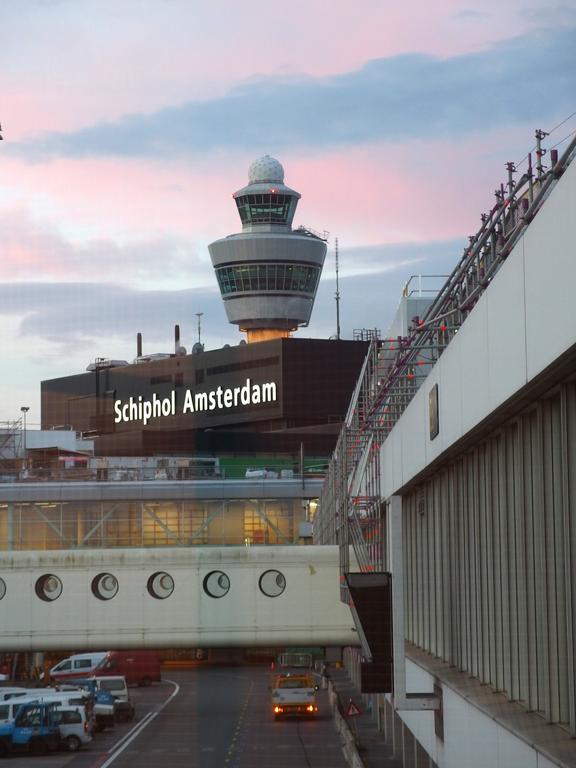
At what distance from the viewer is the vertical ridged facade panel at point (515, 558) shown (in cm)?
1391

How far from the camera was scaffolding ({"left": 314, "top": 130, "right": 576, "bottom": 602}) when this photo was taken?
823 inches

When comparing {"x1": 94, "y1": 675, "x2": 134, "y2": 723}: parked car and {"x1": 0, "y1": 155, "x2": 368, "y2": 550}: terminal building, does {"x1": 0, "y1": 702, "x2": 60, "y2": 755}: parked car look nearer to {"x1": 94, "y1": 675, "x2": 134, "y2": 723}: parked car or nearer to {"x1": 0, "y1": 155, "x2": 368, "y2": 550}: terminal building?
{"x1": 94, "y1": 675, "x2": 134, "y2": 723}: parked car

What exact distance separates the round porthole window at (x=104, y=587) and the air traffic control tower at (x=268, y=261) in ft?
435

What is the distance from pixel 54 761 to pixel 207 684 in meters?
37.9

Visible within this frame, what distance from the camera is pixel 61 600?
42.4 meters

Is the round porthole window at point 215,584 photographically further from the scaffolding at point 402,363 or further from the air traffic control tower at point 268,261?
the air traffic control tower at point 268,261

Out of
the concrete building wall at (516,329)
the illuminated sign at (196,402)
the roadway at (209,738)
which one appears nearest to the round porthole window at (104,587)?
the roadway at (209,738)

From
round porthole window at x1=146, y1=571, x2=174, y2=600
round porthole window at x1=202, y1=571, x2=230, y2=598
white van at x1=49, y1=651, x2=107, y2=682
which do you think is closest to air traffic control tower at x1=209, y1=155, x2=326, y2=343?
white van at x1=49, y1=651, x2=107, y2=682

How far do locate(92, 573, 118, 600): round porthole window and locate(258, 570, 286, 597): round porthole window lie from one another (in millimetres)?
4386

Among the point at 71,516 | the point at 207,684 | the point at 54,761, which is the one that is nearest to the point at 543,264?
the point at 54,761

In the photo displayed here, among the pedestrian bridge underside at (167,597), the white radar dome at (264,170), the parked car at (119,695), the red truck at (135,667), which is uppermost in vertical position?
the white radar dome at (264,170)

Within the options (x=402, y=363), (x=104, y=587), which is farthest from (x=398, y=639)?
(x=104, y=587)

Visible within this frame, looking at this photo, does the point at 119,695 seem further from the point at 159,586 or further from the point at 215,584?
the point at 215,584

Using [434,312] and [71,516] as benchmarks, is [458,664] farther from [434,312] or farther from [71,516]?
[71,516]
